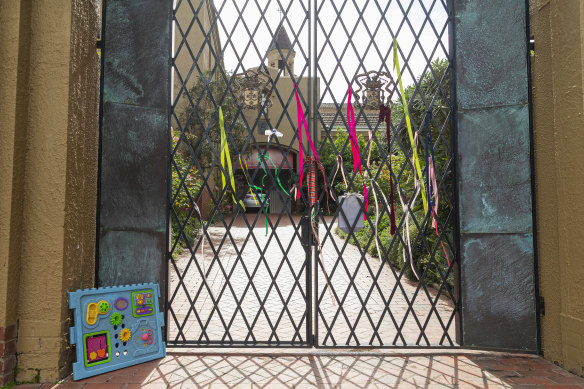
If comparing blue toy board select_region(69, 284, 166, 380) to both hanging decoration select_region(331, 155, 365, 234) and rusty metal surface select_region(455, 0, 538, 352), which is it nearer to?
hanging decoration select_region(331, 155, 365, 234)

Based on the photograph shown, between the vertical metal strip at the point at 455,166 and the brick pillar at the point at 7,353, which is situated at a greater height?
the vertical metal strip at the point at 455,166

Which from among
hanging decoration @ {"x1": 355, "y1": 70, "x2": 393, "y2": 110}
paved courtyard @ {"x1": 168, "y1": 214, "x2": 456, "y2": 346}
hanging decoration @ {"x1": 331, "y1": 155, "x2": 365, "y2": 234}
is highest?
hanging decoration @ {"x1": 355, "y1": 70, "x2": 393, "y2": 110}

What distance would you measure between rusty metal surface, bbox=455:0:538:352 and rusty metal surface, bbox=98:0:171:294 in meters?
2.59

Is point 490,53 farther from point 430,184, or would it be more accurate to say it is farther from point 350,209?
point 350,209

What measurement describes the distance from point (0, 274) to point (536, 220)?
4.08 m

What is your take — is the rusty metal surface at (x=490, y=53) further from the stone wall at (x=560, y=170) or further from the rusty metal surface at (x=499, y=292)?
the rusty metal surface at (x=499, y=292)

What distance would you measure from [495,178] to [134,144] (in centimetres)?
308

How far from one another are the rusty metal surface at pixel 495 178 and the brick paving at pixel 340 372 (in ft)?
0.93

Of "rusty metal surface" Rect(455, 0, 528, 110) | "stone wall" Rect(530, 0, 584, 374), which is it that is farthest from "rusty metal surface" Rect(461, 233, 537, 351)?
"rusty metal surface" Rect(455, 0, 528, 110)

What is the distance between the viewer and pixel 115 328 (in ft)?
9.36

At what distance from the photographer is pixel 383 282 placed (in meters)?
6.15

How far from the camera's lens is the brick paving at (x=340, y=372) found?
8.54 feet

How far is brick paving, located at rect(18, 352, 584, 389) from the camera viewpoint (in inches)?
102

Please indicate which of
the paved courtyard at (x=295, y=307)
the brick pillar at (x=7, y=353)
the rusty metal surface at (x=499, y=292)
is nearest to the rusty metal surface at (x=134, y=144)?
the paved courtyard at (x=295, y=307)
